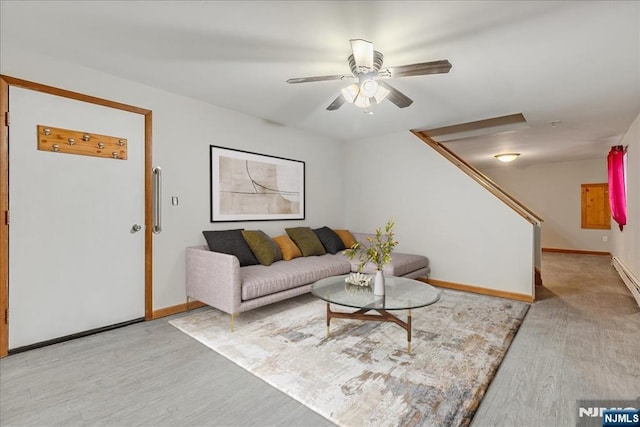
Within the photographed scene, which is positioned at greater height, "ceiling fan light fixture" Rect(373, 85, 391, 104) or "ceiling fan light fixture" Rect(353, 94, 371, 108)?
"ceiling fan light fixture" Rect(373, 85, 391, 104)

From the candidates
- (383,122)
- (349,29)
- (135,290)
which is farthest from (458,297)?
(135,290)

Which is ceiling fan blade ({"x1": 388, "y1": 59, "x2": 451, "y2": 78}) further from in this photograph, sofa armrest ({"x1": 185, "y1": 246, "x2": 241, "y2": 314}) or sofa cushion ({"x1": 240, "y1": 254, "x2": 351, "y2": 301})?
sofa cushion ({"x1": 240, "y1": 254, "x2": 351, "y2": 301})

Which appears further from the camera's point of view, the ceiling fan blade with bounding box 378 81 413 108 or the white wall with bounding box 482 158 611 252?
the white wall with bounding box 482 158 611 252

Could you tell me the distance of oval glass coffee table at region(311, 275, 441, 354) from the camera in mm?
2375

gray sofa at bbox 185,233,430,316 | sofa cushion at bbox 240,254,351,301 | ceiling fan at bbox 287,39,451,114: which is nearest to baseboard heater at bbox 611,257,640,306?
gray sofa at bbox 185,233,430,316

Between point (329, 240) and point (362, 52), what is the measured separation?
3.04 meters

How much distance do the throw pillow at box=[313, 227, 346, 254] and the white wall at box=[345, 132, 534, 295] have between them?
0.79m

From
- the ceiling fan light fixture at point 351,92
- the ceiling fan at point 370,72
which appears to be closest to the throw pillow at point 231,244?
the ceiling fan at point 370,72

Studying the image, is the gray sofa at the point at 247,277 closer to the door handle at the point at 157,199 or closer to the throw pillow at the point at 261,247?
the throw pillow at the point at 261,247

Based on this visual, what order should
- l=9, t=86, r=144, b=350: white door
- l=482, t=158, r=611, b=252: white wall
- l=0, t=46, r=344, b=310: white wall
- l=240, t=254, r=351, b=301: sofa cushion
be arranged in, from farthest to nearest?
l=482, t=158, r=611, b=252: white wall
l=240, t=254, r=351, b=301: sofa cushion
l=0, t=46, r=344, b=310: white wall
l=9, t=86, r=144, b=350: white door

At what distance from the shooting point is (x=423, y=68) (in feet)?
6.91

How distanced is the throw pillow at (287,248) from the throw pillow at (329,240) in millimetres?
593

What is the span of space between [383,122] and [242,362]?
3585 millimetres

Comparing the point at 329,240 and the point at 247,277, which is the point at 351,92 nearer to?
the point at 247,277
